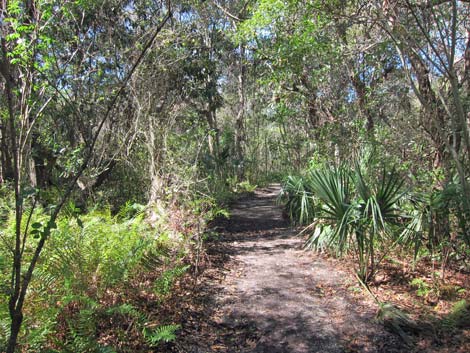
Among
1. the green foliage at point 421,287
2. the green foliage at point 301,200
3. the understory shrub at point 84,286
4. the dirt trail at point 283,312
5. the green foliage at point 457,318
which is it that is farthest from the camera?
the green foliage at point 301,200

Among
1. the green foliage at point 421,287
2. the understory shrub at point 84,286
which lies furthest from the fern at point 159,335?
the green foliage at point 421,287

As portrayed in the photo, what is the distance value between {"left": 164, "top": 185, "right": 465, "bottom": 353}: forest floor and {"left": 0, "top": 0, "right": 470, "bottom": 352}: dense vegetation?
482 millimetres

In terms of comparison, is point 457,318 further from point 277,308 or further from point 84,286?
point 84,286

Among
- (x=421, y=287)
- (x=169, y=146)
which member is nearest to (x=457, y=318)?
(x=421, y=287)

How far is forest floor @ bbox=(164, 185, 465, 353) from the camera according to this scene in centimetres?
397

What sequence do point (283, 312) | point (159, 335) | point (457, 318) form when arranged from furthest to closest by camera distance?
point (283, 312)
point (457, 318)
point (159, 335)

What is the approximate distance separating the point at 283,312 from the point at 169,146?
4.90m

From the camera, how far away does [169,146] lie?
8.34 meters

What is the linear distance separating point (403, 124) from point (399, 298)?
4.08m

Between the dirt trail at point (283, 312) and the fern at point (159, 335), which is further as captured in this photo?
the dirt trail at point (283, 312)

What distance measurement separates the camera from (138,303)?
434 cm

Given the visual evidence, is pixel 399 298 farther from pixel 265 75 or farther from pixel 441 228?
pixel 265 75

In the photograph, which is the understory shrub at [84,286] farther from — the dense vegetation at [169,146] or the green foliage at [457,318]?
the green foliage at [457,318]

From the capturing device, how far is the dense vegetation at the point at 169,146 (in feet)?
11.8
